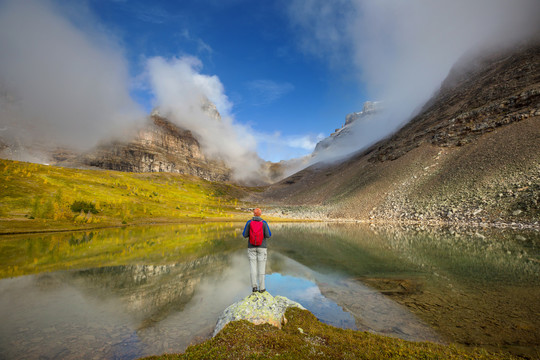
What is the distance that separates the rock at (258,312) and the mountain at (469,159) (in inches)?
2155

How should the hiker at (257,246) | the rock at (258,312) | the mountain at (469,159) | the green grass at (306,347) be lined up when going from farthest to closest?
the mountain at (469,159) → the hiker at (257,246) → the rock at (258,312) → the green grass at (306,347)

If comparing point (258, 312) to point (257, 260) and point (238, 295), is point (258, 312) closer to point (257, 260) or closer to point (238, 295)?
point (257, 260)

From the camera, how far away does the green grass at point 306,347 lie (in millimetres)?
6727

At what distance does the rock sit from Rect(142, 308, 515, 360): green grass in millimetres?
418

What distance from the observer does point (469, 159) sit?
68.2m

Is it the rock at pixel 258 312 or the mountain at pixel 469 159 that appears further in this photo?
the mountain at pixel 469 159

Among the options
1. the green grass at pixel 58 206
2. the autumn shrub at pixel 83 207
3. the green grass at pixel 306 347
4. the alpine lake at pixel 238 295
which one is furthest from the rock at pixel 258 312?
the autumn shrub at pixel 83 207

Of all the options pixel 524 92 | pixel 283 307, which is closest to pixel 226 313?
pixel 283 307

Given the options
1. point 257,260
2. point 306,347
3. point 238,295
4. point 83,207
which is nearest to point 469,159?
point 238,295

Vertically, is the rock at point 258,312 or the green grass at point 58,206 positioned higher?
the green grass at point 58,206

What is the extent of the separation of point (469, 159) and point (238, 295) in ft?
263

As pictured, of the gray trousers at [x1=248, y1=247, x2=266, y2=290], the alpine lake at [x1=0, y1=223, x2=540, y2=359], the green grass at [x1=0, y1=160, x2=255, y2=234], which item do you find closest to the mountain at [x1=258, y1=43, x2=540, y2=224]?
the alpine lake at [x1=0, y1=223, x2=540, y2=359]

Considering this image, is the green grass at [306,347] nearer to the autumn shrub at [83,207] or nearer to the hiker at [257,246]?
the hiker at [257,246]

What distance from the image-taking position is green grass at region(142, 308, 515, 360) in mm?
6727
